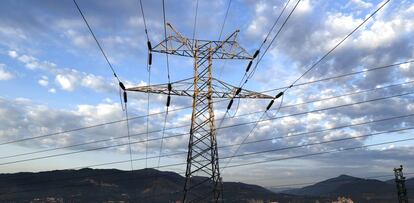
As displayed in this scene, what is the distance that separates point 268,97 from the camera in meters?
35.6

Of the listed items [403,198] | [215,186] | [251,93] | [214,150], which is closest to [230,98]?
[251,93]

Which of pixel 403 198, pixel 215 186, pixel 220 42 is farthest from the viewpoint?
pixel 403 198

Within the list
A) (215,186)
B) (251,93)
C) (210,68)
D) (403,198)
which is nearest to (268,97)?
(251,93)

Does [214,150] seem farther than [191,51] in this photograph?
No

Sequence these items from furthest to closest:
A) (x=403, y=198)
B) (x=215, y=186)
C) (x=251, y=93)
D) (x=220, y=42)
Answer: (x=403, y=198)
(x=220, y=42)
(x=251, y=93)
(x=215, y=186)

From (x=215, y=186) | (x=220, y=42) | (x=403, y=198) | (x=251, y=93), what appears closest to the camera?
(x=215, y=186)

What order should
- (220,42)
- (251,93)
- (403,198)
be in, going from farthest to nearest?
1. (403,198)
2. (220,42)
3. (251,93)

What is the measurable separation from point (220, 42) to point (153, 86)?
24.2 feet

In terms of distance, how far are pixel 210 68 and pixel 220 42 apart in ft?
8.83

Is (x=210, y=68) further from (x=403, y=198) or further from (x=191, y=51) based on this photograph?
(x=403, y=198)

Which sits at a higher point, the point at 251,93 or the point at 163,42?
the point at 163,42

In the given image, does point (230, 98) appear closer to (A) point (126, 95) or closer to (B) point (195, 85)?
(B) point (195, 85)

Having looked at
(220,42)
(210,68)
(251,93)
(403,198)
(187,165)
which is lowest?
(403,198)

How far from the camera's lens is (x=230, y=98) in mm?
34719
